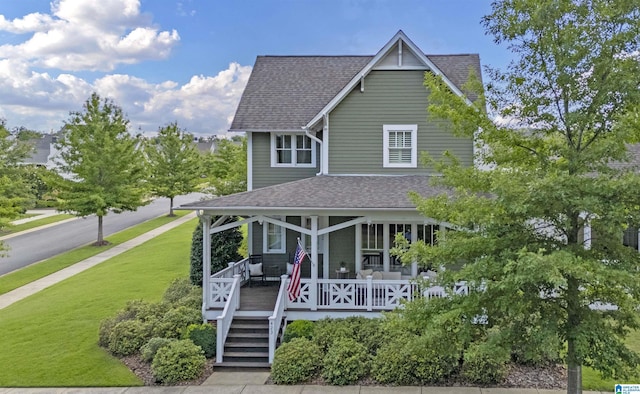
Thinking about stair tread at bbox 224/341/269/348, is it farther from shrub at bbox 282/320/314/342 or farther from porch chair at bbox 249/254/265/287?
porch chair at bbox 249/254/265/287

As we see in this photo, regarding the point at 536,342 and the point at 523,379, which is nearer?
the point at 536,342

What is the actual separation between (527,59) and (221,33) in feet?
74.4

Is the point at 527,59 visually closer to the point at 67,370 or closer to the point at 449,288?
the point at 449,288

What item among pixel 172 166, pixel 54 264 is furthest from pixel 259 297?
pixel 172 166

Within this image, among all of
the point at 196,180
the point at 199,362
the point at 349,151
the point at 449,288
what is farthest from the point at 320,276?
the point at 196,180

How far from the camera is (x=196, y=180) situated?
154 feet

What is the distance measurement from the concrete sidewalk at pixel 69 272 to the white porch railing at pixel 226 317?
518cm

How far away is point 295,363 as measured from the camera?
11.3 m

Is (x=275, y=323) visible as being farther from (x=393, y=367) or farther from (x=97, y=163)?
(x=97, y=163)

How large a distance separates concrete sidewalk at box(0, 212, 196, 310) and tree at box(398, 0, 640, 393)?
11623 mm

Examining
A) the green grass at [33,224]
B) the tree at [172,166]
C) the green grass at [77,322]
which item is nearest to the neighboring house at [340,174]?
the green grass at [77,322]

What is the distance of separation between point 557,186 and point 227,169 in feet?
119

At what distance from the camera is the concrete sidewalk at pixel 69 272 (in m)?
19.7

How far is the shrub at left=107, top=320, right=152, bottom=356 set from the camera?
42.6ft
